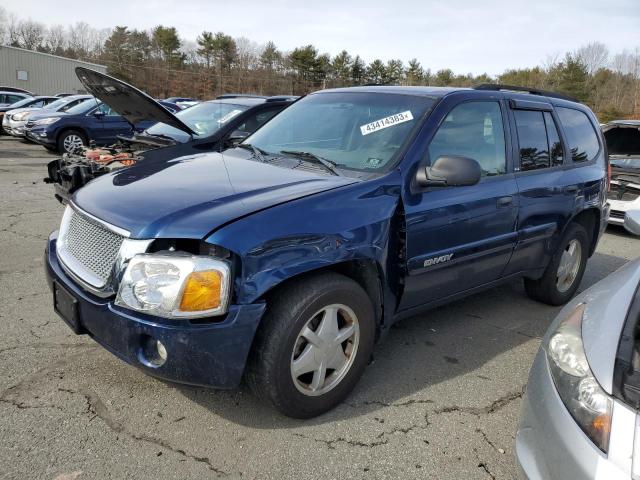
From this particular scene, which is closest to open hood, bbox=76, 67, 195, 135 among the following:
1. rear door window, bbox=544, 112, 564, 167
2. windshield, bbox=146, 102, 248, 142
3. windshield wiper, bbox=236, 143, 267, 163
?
windshield, bbox=146, 102, 248, 142

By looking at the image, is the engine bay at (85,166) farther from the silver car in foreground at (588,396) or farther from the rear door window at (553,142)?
the silver car in foreground at (588,396)

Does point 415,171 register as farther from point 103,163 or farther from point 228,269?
point 103,163

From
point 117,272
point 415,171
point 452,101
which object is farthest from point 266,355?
point 452,101

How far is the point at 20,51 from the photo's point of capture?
4050 centimetres

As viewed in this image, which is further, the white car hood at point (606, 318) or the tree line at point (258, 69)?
the tree line at point (258, 69)

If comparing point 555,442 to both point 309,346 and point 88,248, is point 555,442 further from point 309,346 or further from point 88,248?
point 88,248

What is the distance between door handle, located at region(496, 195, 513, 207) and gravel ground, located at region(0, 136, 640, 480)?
104 centimetres

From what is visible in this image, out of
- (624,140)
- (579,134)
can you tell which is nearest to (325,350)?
(579,134)

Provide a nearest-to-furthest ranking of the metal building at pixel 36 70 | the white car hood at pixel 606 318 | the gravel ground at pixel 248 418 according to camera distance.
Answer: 1. the white car hood at pixel 606 318
2. the gravel ground at pixel 248 418
3. the metal building at pixel 36 70

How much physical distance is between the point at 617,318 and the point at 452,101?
1.89 meters

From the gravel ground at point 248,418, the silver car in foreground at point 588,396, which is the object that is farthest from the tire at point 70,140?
the silver car in foreground at point 588,396

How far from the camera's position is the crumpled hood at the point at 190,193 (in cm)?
241

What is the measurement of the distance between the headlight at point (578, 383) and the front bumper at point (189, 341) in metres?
1.26

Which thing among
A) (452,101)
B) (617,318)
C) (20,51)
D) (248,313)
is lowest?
(248,313)
